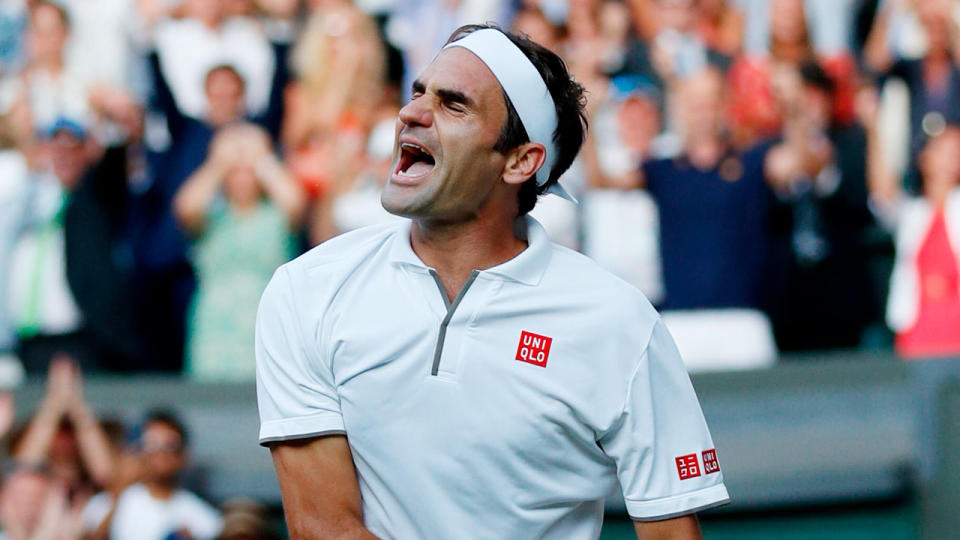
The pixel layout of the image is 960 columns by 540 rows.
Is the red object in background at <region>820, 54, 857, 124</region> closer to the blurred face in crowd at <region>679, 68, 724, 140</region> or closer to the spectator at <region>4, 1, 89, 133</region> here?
the blurred face in crowd at <region>679, 68, 724, 140</region>

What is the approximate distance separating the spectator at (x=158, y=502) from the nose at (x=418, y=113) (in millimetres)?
3622

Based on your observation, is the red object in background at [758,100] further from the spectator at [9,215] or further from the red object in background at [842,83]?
the spectator at [9,215]

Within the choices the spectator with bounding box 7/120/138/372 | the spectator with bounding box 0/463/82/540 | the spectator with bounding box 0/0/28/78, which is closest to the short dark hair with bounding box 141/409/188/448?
the spectator with bounding box 0/463/82/540

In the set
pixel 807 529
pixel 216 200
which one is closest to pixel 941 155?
pixel 807 529

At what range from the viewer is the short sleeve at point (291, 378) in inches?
111

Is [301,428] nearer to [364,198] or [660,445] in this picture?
[660,445]

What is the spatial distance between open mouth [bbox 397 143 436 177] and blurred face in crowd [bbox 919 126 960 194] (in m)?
4.45

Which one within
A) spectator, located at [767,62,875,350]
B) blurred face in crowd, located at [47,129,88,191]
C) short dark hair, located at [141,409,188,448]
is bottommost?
short dark hair, located at [141,409,188,448]

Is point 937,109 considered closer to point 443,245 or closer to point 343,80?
point 343,80

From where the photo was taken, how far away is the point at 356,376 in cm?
283

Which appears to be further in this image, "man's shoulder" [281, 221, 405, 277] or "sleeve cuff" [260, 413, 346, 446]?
"man's shoulder" [281, 221, 405, 277]

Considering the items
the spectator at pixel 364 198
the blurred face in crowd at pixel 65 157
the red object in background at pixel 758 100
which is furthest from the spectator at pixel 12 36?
the red object in background at pixel 758 100

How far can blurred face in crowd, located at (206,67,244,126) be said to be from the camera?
279 inches

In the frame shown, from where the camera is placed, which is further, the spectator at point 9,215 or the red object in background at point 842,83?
the red object in background at point 842,83
